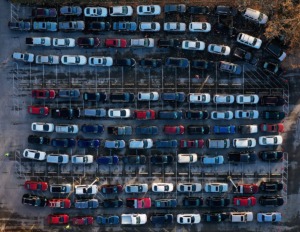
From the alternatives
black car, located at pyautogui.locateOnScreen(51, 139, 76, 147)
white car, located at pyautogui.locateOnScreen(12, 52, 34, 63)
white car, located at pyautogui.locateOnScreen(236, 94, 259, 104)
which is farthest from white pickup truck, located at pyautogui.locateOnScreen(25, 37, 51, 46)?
white car, located at pyautogui.locateOnScreen(236, 94, 259, 104)

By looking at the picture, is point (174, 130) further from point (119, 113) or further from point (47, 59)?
point (47, 59)

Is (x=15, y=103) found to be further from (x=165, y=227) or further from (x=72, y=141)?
(x=165, y=227)

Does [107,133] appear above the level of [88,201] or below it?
above

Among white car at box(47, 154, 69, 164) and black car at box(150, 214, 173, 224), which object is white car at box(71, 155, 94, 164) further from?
black car at box(150, 214, 173, 224)

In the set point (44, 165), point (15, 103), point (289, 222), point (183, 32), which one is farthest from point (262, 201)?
point (15, 103)

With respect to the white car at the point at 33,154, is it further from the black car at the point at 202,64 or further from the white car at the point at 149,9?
the black car at the point at 202,64

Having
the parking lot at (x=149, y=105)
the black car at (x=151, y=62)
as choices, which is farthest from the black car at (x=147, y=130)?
the black car at (x=151, y=62)

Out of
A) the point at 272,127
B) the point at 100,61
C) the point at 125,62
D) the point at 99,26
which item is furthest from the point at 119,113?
the point at 272,127
